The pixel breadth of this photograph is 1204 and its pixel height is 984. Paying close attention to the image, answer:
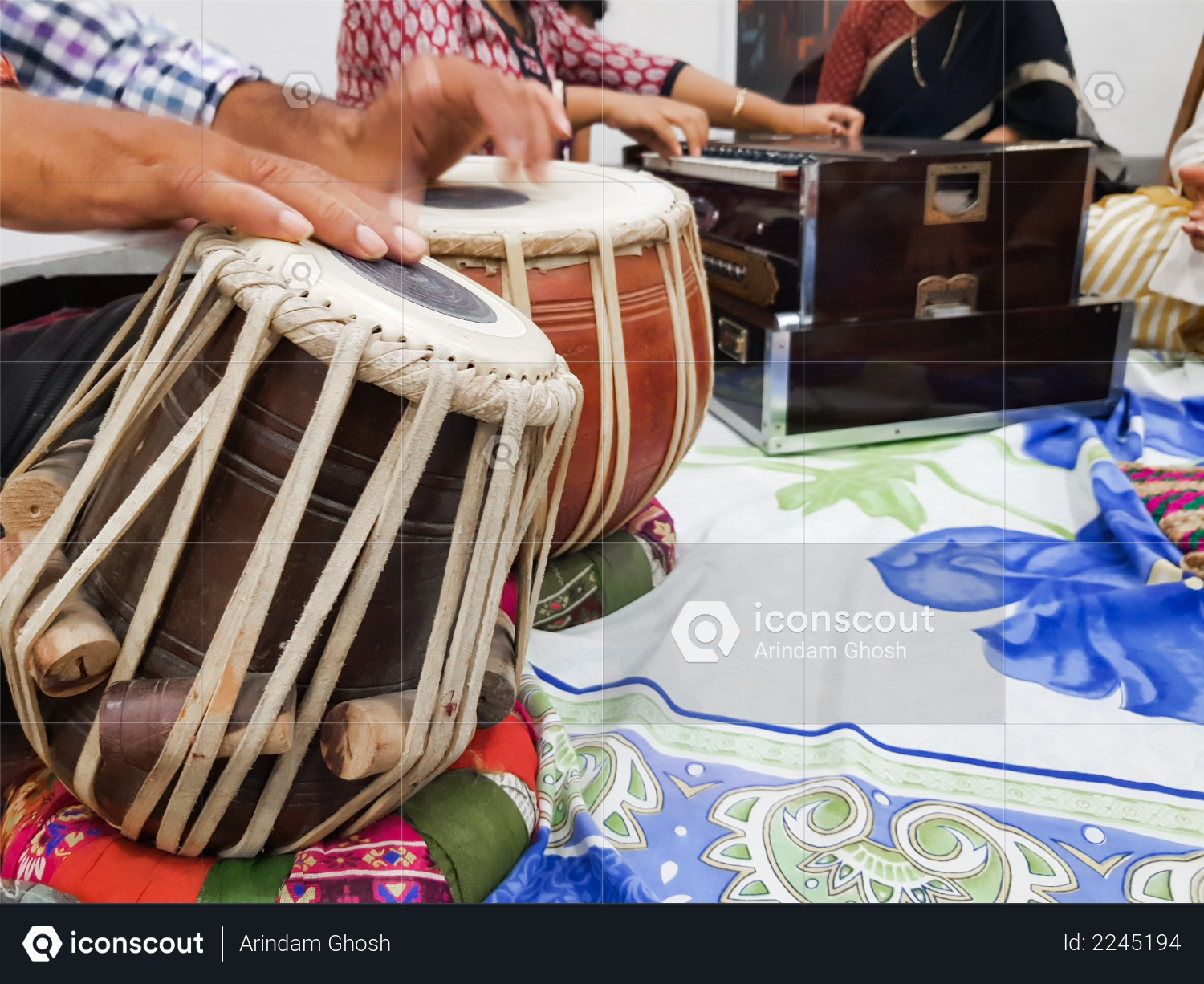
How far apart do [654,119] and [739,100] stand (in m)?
0.13

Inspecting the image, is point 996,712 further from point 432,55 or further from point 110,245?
point 110,245

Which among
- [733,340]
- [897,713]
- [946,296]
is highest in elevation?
[946,296]

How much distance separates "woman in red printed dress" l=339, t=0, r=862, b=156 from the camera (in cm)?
103

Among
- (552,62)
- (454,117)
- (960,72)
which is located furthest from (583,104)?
(960,72)

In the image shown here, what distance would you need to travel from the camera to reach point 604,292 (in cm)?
100

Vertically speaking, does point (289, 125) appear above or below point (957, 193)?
above

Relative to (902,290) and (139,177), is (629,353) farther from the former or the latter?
(902,290)

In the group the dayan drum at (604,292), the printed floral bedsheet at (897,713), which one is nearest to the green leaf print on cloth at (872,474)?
the printed floral bedsheet at (897,713)

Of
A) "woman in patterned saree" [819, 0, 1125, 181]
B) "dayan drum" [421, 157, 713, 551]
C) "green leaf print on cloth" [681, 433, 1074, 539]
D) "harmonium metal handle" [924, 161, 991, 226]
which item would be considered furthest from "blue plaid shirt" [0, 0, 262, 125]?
"harmonium metal handle" [924, 161, 991, 226]

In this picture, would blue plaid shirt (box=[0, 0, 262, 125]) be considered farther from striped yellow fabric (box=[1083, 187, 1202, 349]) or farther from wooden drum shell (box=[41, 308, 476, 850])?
striped yellow fabric (box=[1083, 187, 1202, 349])

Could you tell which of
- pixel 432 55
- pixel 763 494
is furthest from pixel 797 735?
pixel 432 55

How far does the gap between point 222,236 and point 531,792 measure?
58cm

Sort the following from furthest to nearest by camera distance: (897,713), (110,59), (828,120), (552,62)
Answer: (828,120) → (552,62) → (897,713) → (110,59)

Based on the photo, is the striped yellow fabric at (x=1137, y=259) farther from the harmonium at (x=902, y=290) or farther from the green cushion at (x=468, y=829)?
the green cushion at (x=468, y=829)
